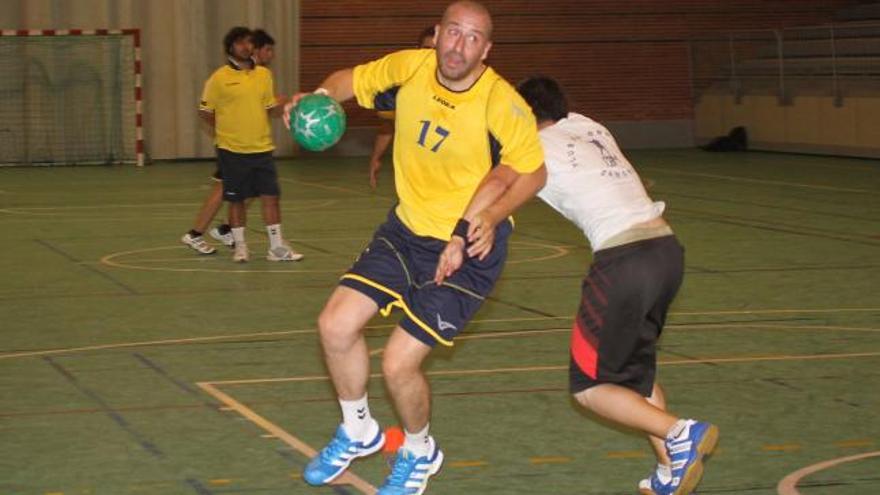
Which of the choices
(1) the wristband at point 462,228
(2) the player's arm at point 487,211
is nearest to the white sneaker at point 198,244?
(2) the player's arm at point 487,211

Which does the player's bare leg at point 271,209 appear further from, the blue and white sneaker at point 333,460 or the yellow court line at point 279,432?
the blue and white sneaker at point 333,460

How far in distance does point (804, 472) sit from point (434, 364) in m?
3.03

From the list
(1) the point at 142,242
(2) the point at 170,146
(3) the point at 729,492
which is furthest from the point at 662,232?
(2) the point at 170,146

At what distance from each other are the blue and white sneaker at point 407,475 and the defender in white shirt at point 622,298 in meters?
0.68

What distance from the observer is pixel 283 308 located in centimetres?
1160

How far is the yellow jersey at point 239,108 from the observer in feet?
46.8

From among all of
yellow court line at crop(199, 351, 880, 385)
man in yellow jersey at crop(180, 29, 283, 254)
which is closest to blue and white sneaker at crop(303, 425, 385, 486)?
yellow court line at crop(199, 351, 880, 385)

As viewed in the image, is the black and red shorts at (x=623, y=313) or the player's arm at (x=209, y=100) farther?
the player's arm at (x=209, y=100)

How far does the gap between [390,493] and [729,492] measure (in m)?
1.40

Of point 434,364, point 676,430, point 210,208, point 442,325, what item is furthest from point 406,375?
point 210,208

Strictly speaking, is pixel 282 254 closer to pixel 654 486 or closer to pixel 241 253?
pixel 241 253

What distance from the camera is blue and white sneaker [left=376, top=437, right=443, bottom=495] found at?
249 inches

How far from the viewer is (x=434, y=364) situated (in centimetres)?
938

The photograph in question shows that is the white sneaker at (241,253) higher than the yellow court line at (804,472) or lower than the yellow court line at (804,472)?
lower
